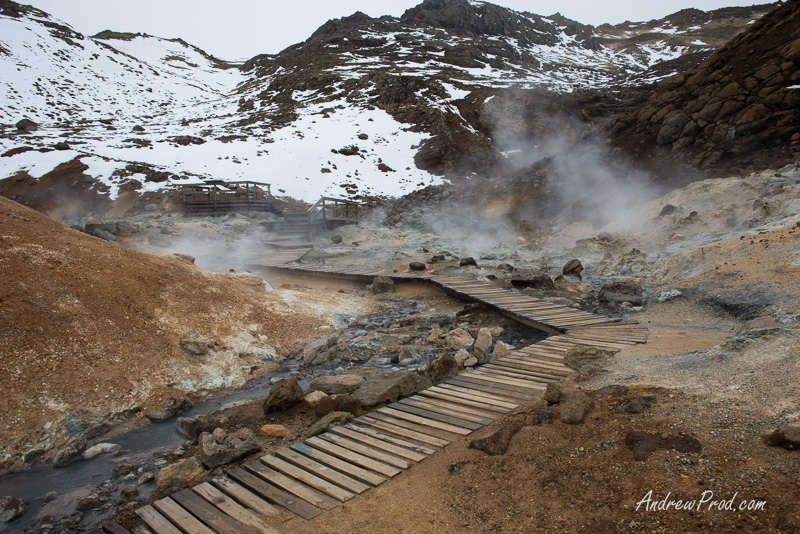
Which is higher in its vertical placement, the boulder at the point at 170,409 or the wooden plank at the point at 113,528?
the wooden plank at the point at 113,528

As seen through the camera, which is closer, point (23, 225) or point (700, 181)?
point (23, 225)

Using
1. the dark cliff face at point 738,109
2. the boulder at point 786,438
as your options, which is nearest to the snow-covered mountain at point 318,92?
the dark cliff face at point 738,109

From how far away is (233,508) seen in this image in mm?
2852

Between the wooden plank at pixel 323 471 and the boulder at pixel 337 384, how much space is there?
1.34 meters

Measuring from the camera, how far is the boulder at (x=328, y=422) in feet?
12.8

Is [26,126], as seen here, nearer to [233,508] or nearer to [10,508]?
[10,508]

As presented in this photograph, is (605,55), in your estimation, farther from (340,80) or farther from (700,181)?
(700,181)

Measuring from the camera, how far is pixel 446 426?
12.2 feet

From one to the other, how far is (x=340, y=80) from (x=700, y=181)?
33.4 m

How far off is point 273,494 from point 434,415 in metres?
1.49

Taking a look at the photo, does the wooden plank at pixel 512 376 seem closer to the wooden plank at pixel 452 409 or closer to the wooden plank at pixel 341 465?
the wooden plank at pixel 452 409

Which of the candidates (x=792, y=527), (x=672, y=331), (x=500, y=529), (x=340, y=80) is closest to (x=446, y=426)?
(x=500, y=529)

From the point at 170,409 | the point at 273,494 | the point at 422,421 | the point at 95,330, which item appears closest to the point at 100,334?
the point at 95,330

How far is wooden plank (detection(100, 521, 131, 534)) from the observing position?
2.81 meters
